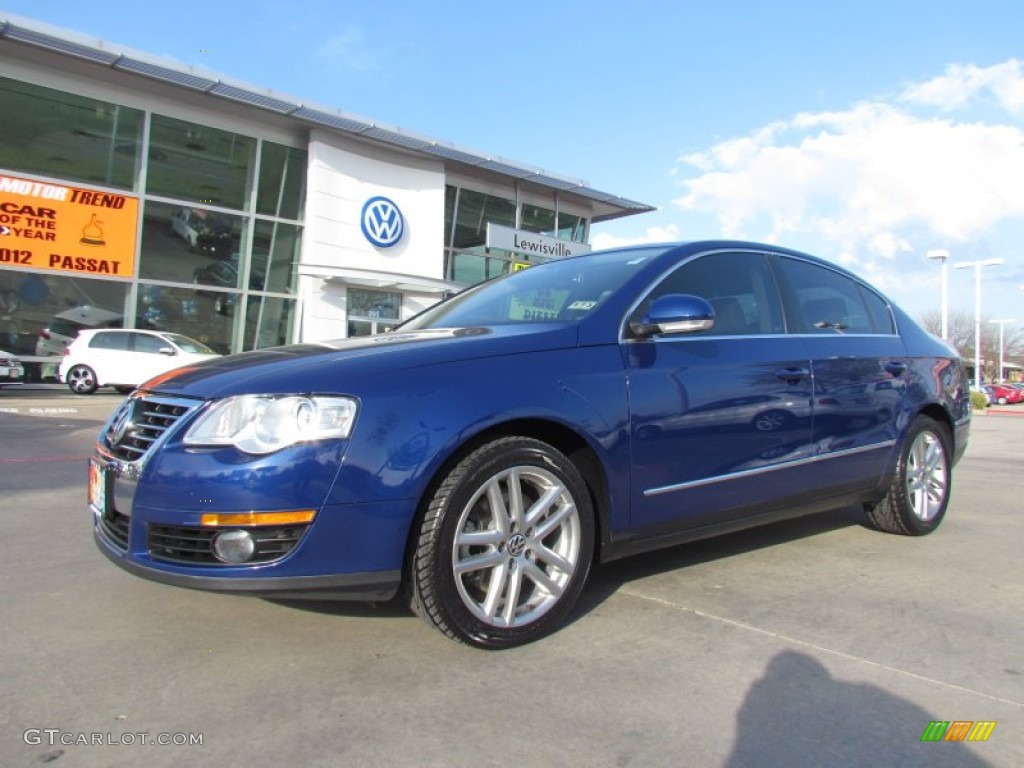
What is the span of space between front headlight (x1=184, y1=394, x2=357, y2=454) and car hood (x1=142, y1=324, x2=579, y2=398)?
0.13 feet

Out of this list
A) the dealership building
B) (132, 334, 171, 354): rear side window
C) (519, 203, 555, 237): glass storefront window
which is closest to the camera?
(132, 334, 171, 354): rear side window

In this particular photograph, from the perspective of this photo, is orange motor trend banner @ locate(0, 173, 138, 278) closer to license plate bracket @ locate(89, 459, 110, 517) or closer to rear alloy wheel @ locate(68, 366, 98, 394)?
rear alloy wheel @ locate(68, 366, 98, 394)

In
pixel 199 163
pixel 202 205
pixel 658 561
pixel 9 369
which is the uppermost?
pixel 199 163

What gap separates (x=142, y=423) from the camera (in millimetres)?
2799

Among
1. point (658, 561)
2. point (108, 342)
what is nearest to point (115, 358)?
point (108, 342)

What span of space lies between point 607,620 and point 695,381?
1074mm

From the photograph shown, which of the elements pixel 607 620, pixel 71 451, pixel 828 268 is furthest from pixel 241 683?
pixel 71 451

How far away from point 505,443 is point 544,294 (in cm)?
114

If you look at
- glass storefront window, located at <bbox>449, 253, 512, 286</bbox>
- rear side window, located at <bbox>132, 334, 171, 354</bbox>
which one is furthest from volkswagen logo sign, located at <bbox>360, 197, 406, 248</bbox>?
rear side window, located at <bbox>132, 334, 171, 354</bbox>

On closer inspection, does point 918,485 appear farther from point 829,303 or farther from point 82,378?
point 82,378

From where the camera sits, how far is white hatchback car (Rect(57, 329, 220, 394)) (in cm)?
1564
